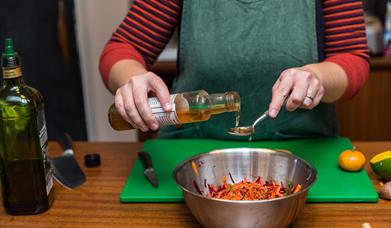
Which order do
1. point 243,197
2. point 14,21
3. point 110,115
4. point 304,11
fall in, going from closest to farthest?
point 243,197
point 110,115
point 304,11
point 14,21

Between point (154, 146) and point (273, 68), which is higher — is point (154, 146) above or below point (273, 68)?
below

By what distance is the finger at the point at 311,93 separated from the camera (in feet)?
3.14

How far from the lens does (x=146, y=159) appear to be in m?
1.21

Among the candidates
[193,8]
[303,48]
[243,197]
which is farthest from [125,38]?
[243,197]

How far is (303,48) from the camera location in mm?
1274

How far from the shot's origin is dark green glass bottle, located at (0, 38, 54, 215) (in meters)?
0.95

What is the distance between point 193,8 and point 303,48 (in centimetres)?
29

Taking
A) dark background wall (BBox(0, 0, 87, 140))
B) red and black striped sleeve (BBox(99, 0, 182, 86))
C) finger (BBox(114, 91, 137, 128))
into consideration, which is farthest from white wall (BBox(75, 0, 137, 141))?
finger (BBox(114, 91, 137, 128))

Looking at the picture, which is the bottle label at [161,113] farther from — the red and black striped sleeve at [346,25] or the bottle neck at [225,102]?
the red and black striped sleeve at [346,25]

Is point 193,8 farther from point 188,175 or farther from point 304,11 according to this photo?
point 188,175

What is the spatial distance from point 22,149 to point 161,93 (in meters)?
0.29

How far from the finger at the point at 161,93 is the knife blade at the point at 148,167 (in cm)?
23

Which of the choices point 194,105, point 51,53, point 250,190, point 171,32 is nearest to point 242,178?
point 250,190

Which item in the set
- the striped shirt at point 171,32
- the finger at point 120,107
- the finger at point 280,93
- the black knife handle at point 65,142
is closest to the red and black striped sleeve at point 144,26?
the striped shirt at point 171,32
